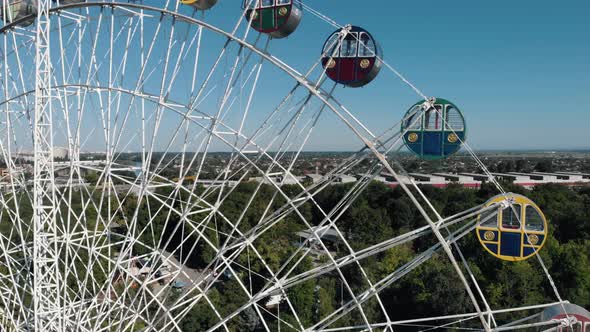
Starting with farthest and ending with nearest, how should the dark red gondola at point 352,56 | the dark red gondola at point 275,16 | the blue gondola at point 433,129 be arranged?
1. the dark red gondola at point 275,16
2. the dark red gondola at point 352,56
3. the blue gondola at point 433,129

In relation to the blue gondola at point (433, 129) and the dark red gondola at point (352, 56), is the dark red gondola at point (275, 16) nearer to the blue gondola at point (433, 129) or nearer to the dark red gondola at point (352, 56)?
the dark red gondola at point (352, 56)

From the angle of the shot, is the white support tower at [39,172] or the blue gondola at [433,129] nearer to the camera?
the blue gondola at [433,129]

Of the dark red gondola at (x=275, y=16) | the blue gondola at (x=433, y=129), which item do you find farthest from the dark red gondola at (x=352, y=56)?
the blue gondola at (x=433, y=129)

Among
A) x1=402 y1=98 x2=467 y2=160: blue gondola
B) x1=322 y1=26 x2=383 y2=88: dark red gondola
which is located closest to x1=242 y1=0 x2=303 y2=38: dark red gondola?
x1=322 y1=26 x2=383 y2=88: dark red gondola

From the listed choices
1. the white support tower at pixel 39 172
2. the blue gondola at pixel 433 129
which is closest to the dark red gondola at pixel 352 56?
the blue gondola at pixel 433 129

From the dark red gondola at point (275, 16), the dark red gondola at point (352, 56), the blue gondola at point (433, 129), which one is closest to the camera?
the blue gondola at point (433, 129)

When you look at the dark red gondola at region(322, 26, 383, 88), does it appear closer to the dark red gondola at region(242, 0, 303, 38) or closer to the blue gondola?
the dark red gondola at region(242, 0, 303, 38)

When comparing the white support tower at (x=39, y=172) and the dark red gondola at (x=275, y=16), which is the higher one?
the dark red gondola at (x=275, y=16)
